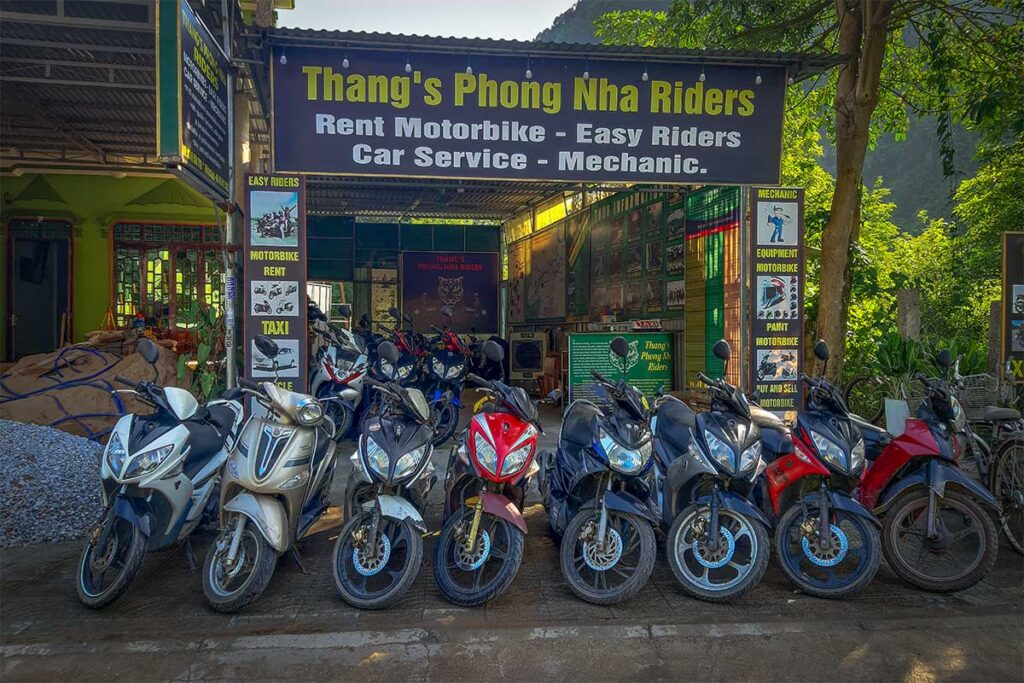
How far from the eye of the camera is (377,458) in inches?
160

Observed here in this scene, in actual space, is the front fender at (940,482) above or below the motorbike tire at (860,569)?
above

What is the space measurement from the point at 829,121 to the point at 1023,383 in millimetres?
6823

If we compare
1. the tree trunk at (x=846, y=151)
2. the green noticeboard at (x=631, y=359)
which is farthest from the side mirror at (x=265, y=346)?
the tree trunk at (x=846, y=151)

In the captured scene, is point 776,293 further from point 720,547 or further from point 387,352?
point 387,352

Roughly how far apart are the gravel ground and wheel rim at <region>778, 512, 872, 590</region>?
4.68 m

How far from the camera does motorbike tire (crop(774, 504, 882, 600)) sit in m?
3.97

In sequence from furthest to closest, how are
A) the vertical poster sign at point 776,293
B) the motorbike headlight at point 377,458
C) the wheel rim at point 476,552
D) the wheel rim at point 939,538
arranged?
the vertical poster sign at point 776,293
the wheel rim at point 939,538
the motorbike headlight at point 377,458
the wheel rim at point 476,552

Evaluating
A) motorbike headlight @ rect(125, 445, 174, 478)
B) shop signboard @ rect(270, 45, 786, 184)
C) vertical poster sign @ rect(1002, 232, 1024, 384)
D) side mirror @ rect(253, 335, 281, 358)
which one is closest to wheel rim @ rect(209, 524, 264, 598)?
motorbike headlight @ rect(125, 445, 174, 478)

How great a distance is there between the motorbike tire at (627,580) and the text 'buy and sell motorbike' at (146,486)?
2.16 metres

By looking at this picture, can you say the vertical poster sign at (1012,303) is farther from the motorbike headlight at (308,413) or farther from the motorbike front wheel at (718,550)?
the motorbike headlight at (308,413)

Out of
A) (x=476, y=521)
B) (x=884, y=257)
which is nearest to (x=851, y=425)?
(x=476, y=521)

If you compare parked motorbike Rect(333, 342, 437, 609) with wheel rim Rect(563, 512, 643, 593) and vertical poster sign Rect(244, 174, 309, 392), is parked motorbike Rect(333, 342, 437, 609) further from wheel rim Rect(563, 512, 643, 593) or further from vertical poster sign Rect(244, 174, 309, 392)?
vertical poster sign Rect(244, 174, 309, 392)

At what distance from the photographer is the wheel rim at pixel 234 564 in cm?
385

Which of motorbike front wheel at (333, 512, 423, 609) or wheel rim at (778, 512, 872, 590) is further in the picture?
wheel rim at (778, 512, 872, 590)
